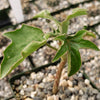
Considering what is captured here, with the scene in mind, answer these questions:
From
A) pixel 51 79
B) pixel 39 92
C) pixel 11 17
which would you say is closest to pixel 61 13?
pixel 11 17

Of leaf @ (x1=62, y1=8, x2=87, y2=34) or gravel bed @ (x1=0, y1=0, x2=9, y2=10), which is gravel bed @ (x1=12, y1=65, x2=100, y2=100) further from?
gravel bed @ (x1=0, y1=0, x2=9, y2=10)

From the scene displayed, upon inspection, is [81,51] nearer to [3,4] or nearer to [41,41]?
[41,41]

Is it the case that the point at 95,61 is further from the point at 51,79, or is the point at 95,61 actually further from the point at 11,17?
the point at 11,17

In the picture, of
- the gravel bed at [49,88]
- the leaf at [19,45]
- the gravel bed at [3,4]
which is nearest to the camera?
the leaf at [19,45]

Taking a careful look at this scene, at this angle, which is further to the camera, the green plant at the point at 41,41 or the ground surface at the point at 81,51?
the ground surface at the point at 81,51

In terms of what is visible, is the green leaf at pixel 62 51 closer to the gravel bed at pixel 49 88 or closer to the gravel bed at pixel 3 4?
the gravel bed at pixel 49 88

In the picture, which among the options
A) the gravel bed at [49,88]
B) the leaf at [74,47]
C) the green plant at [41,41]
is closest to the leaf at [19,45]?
the green plant at [41,41]

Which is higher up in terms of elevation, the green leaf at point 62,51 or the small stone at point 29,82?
the green leaf at point 62,51
